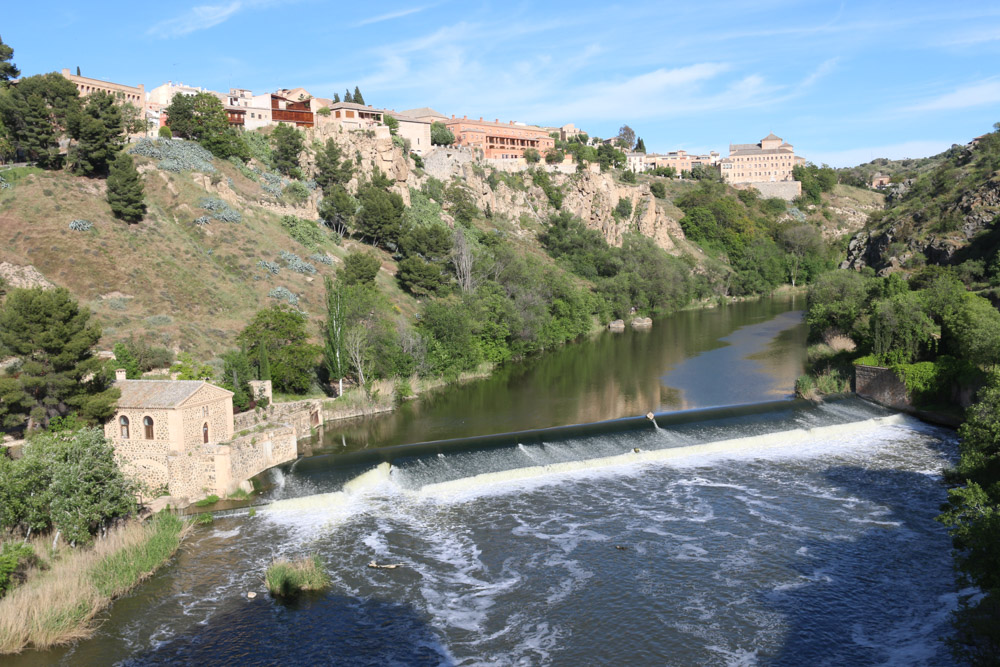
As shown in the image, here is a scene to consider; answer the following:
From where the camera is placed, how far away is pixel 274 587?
1620cm

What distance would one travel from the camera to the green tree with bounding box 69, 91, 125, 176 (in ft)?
134

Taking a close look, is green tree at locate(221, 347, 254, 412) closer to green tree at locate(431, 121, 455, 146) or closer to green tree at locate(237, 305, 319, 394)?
green tree at locate(237, 305, 319, 394)

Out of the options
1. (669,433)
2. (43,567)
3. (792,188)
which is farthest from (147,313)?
(792,188)

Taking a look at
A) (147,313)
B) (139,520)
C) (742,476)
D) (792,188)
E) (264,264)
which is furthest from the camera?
(792,188)

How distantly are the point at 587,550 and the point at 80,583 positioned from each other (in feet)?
39.3

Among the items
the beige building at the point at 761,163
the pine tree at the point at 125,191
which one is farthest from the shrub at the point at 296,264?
the beige building at the point at 761,163

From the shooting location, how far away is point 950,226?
5075 cm

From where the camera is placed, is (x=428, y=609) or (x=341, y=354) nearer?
(x=428, y=609)

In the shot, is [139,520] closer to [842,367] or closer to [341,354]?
[341,354]

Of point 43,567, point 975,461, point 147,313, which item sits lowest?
point 43,567

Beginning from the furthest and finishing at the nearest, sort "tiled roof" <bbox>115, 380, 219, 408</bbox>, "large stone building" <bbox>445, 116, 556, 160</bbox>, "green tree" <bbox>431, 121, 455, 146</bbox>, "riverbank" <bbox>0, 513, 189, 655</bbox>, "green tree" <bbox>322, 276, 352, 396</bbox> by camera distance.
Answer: "large stone building" <bbox>445, 116, 556, 160</bbox>, "green tree" <bbox>431, 121, 455, 146</bbox>, "green tree" <bbox>322, 276, 352, 396</bbox>, "tiled roof" <bbox>115, 380, 219, 408</bbox>, "riverbank" <bbox>0, 513, 189, 655</bbox>

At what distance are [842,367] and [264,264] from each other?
33.0 m

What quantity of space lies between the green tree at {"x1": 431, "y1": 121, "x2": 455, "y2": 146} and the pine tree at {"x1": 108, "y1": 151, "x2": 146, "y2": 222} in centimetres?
5049

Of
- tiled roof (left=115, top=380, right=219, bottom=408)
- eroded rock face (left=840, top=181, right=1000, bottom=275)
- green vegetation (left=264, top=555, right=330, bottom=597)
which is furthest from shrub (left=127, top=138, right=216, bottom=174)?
eroded rock face (left=840, top=181, right=1000, bottom=275)
